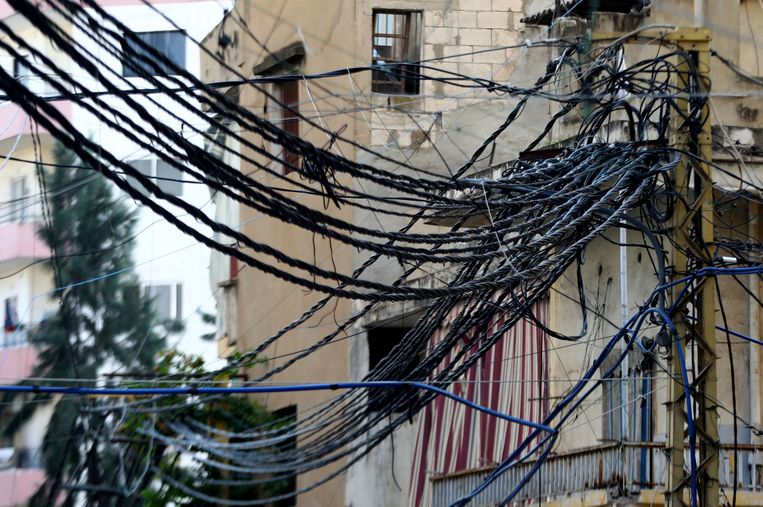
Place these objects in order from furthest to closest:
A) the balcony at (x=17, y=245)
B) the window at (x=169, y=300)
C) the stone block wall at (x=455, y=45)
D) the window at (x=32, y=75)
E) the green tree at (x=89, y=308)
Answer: the window at (x=169, y=300), the balcony at (x=17, y=245), the green tree at (x=89, y=308), the stone block wall at (x=455, y=45), the window at (x=32, y=75)

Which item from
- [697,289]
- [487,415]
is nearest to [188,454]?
[487,415]

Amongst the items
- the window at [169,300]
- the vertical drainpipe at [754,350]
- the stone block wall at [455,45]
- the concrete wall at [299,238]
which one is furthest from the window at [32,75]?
the window at [169,300]

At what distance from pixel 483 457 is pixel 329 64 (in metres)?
7.53

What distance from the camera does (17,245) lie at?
2333 cm

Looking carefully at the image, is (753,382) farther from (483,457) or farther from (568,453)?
(483,457)

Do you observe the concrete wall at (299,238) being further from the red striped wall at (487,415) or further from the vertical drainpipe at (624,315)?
the vertical drainpipe at (624,315)

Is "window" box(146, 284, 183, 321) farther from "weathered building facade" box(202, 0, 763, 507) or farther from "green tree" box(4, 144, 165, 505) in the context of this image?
"weathered building facade" box(202, 0, 763, 507)

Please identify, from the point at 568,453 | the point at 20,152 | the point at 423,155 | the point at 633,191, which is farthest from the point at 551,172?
the point at 20,152

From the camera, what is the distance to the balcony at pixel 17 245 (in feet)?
74.8

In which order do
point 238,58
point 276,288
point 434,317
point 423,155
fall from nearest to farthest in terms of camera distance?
point 434,317 < point 423,155 < point 276,288 < point 238,58

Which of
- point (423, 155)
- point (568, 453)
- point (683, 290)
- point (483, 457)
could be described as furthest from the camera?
point (423, 155)

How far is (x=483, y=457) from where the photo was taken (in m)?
14.8

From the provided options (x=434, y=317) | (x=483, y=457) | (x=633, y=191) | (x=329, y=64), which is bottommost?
(x=483, y=457)

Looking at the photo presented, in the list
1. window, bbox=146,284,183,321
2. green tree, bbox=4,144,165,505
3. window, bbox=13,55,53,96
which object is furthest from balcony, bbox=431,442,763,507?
window, bbox=146,284,183,321
